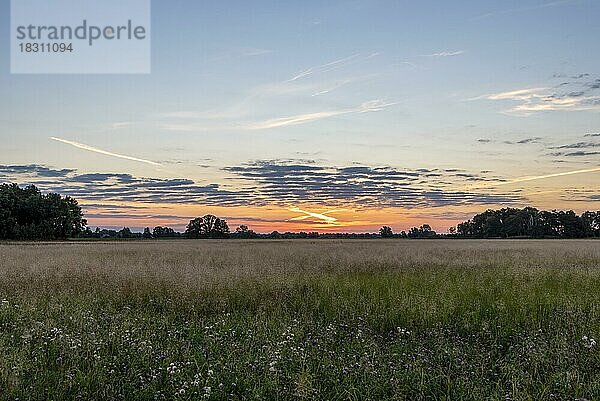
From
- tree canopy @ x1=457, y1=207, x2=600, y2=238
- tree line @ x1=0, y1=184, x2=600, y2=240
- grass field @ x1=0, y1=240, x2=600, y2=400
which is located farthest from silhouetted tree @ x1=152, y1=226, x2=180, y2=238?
grass field @ x1=0, y1=240, x2=600, y2=400

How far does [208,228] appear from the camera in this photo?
91.4 meters

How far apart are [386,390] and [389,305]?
12.6 feet

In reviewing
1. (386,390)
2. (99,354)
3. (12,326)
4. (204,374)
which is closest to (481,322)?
(386,390)

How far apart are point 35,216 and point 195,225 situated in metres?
27.7

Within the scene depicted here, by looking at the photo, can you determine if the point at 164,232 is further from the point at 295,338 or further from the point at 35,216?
the point at 295,338

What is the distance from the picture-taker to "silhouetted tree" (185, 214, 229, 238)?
90.6 m

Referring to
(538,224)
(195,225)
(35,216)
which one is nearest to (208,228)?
(195,225)

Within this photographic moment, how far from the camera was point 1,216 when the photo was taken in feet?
220

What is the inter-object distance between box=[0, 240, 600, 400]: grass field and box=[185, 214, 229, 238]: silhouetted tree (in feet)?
259

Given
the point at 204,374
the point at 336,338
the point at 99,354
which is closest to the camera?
the point at 204,374

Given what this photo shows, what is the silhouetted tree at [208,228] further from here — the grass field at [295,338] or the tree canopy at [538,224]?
the grass field at [295,338]

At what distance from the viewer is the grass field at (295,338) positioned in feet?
17.8

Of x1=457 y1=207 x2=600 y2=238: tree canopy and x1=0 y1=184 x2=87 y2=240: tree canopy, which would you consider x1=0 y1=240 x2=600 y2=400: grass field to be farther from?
x1=457 y1=207 x2=600 y2=238: tree canopy

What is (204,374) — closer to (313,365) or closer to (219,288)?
(313,365)
